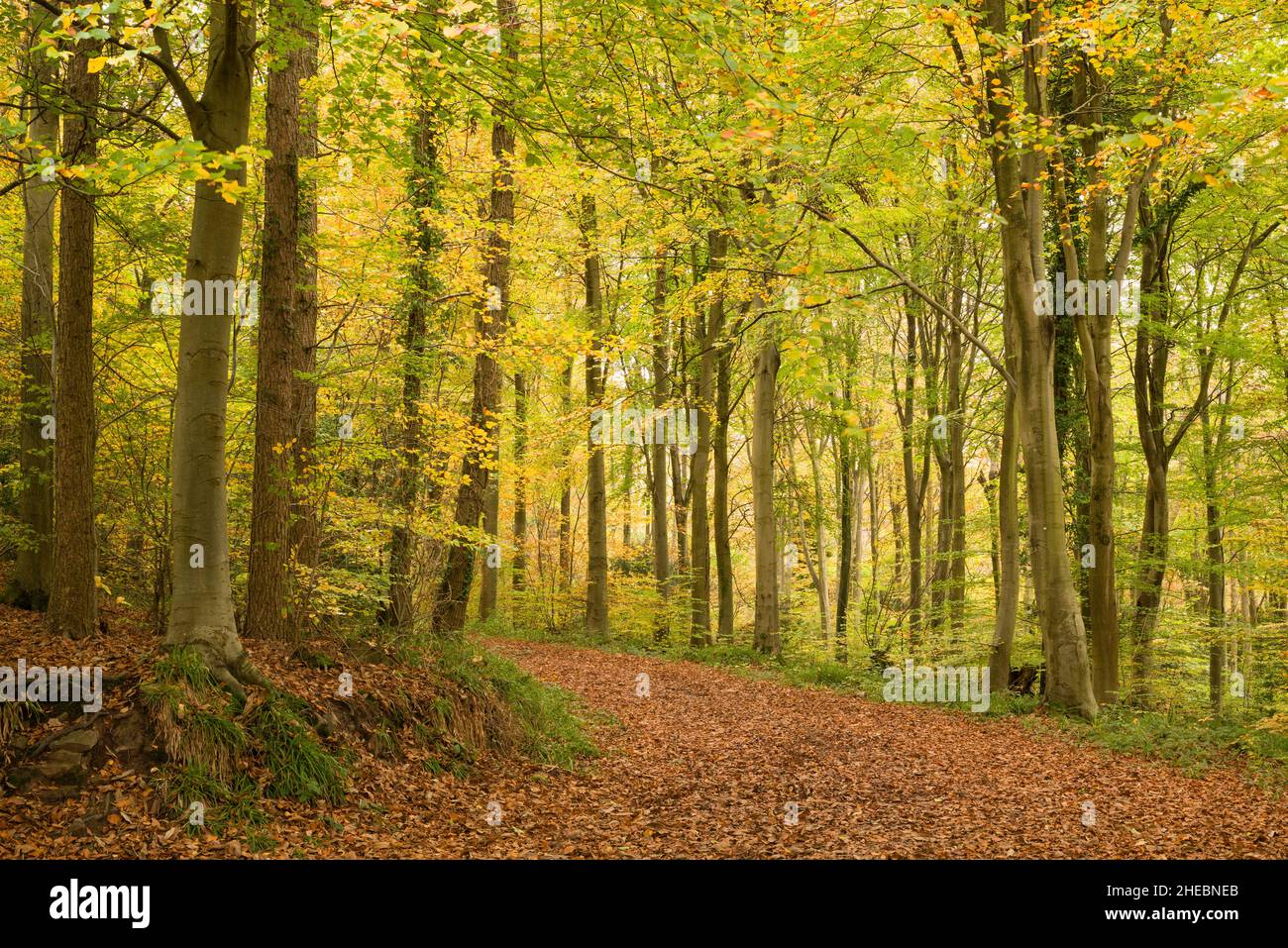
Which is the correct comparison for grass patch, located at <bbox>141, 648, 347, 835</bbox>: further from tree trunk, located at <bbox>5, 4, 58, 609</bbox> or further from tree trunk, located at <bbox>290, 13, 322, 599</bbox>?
tree trunk, located at <bbox>5, 4, 58, 609</bbox>

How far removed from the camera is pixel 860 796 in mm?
7340

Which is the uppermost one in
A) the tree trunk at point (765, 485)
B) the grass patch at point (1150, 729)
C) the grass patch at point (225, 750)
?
the tree trunk at point (765, 485)

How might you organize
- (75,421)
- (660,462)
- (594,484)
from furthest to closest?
(660,462)
(594,484)
(75,421)

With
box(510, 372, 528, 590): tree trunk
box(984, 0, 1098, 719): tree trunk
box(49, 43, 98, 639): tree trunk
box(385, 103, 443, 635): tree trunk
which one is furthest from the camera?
box(510, 372, 528, 590): tree trunk

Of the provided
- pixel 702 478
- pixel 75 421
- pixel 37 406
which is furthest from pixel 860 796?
pixel 702 478

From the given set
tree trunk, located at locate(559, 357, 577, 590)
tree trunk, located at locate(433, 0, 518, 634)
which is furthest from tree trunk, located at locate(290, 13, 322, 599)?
tree trunk, located at locate(559, 357, 577, 590)

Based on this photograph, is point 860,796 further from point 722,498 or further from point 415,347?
point 722,498

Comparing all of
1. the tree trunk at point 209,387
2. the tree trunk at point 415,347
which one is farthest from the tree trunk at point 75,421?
the tree trunk at point 415,347

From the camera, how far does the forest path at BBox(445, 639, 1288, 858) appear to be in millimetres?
6039

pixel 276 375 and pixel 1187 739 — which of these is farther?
pixel 1187 739

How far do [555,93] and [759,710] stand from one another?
8.01 meters

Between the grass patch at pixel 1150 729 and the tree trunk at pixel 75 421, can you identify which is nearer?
the tree trunk at pixel 75 421

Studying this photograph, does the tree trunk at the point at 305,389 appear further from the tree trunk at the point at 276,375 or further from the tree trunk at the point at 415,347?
the tree trunk at the point at 415,347

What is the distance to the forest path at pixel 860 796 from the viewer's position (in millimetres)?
6039
